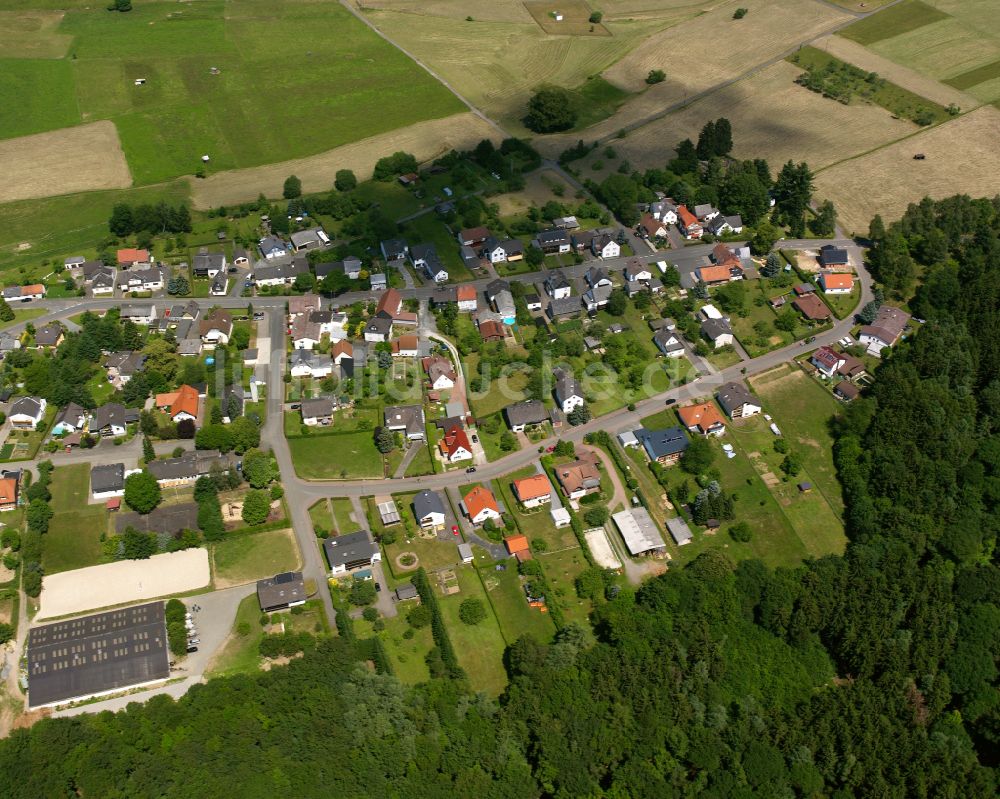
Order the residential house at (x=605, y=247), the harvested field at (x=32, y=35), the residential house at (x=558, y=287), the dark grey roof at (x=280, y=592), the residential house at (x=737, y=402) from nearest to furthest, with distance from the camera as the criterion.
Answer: the dark grey roof at (x=280, y=592), the residential house at (x=737, y=402), the residential house at (x=558, y=287), the residential house at (x=605, y=247), the harvested field at (x=32, y=35)

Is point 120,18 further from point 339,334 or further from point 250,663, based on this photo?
point 250,663

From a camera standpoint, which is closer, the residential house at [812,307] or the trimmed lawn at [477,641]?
the trimmed lawn at [477,641]

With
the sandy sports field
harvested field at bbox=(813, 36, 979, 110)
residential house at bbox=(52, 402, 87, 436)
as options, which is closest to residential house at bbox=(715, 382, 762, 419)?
the sandy sports field

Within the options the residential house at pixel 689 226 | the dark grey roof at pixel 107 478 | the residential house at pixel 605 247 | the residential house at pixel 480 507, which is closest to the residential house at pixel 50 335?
the dark grey roof at pixel 107 478

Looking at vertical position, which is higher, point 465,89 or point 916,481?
point 465,89

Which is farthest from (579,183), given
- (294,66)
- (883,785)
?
(883,785)

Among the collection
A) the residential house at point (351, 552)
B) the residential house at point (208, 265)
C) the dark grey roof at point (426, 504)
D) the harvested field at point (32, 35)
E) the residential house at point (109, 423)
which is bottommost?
the residential house at point (351, 552)

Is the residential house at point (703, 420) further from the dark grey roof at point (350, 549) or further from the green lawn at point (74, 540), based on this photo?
the green lawn at point (74, 540)
